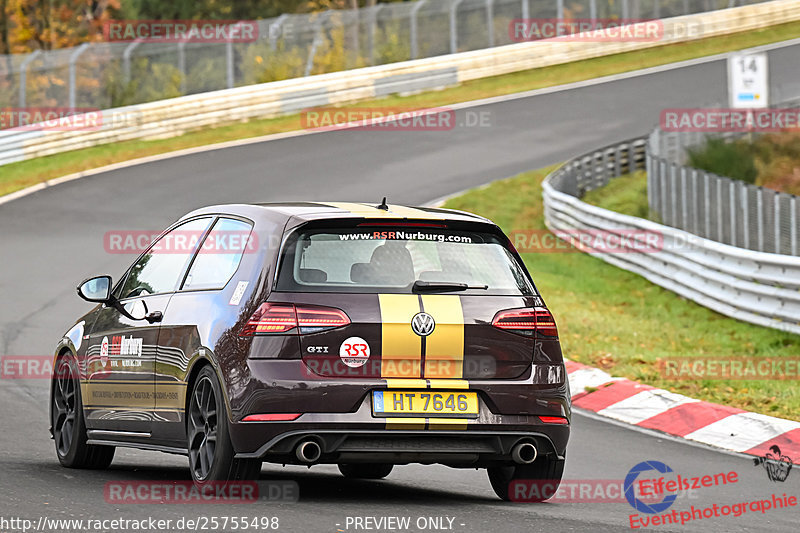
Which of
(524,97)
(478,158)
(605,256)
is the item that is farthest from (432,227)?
(524,97)

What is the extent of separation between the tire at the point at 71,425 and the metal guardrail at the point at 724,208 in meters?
10.6

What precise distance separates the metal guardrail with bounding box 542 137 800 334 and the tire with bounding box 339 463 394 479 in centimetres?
820

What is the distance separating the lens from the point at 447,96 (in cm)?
3809

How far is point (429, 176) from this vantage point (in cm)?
2873

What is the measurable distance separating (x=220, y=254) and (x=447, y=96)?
30.8 metres

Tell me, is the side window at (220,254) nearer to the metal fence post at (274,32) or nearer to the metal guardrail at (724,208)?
the metal guardrail at (724,208)

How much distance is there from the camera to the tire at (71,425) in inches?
346

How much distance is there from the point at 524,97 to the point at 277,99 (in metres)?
7.09

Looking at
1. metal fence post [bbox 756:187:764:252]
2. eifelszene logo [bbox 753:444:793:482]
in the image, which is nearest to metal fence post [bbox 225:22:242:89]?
metal fence post [bbox 756:187:764:252]

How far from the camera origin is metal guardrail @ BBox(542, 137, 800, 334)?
16.1 metres

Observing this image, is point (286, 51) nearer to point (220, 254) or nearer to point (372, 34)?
point (372, 34)
